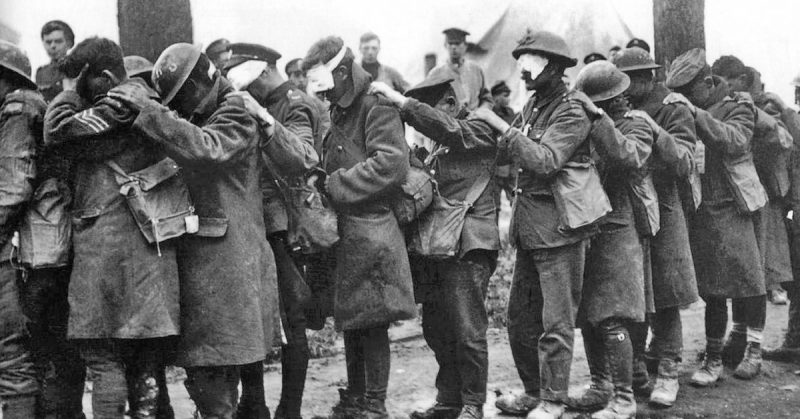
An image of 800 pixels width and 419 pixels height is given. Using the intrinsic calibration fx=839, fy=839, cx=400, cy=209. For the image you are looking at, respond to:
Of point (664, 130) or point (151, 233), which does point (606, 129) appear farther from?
point (151, 233)

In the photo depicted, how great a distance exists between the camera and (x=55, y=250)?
411 cm

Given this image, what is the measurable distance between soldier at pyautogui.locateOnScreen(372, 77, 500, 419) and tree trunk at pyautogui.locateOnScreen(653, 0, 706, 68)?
8.77 ft

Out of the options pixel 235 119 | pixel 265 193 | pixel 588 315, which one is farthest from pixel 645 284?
pixel 235 119

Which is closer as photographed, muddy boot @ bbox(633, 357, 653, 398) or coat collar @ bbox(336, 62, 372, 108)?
coat collar @ bbox(336, 62, 372, 108)

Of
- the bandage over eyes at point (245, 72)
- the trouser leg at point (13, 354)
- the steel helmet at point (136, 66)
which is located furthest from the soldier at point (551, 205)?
the trouser leg at point (13, 354)

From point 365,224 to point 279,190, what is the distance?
0.54m

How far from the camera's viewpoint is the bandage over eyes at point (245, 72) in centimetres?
502

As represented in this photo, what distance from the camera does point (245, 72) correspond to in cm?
501

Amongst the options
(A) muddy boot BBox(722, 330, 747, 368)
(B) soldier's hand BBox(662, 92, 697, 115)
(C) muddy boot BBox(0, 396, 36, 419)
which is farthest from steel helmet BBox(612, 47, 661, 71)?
(C) muddy boot BBox(0, 396, 36, 419)

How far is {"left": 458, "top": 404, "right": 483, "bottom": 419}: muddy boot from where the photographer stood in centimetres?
509

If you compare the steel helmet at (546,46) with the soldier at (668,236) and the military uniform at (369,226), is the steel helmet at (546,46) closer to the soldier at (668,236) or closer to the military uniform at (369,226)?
the soldier at (668,236)

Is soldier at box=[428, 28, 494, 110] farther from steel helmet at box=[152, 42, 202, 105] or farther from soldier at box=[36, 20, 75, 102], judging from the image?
steel helmet at box=[152, 42, 202, 105]

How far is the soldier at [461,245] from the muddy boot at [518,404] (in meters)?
0.37

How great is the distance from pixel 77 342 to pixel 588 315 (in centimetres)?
300
